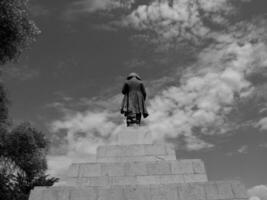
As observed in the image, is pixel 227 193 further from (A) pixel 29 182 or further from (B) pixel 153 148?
(A) pixel 29 182

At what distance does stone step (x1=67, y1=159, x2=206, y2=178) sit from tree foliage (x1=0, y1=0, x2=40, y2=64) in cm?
924

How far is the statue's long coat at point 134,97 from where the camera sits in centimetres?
1234

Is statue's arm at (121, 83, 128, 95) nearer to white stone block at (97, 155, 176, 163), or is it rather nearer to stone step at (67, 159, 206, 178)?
white stone block at (97, 155, 176, 163)

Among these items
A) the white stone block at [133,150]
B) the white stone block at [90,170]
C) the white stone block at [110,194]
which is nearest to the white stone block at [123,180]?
the white stone block at [90,170]

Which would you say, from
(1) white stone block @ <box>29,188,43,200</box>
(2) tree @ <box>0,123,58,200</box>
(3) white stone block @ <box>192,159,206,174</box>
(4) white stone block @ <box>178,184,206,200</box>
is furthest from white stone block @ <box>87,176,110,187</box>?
(2) tree @ <box>0,123,58,200</box>

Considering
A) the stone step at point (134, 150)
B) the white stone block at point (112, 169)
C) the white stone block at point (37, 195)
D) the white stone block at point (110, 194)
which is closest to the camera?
the white stone block at point (110, 194)

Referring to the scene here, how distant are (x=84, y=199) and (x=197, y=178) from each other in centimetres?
435

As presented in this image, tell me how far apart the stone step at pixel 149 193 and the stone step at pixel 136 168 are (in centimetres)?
132

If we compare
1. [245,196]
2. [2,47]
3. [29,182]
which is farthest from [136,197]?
[29,182]

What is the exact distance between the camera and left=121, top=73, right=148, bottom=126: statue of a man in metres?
12.3

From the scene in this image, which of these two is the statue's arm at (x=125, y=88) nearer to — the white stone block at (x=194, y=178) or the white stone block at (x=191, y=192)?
the white stone block at (x=194, y=178)

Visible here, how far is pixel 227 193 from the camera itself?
789cm

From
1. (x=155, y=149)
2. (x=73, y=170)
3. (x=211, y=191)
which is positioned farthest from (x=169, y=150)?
(x=73, y=170)

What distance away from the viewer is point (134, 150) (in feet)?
35.0
